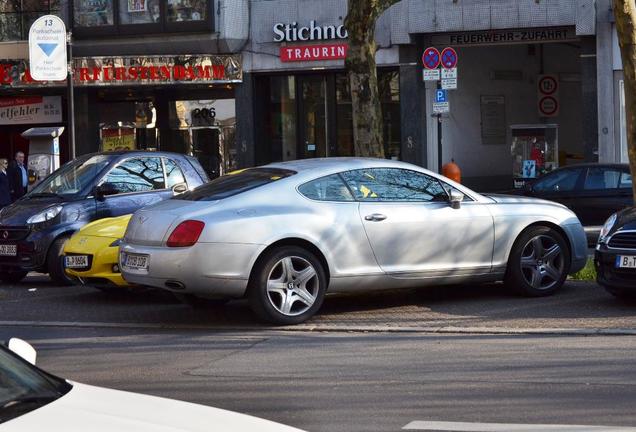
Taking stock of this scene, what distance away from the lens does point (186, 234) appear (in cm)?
1055

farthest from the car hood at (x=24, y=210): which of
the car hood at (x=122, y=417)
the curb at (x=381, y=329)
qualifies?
the car hood at (x=122, y=417)

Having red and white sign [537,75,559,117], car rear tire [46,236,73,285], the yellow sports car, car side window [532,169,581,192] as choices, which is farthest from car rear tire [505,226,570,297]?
red and white sign [537,75,559,117]

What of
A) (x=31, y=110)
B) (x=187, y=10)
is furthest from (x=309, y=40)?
(x=31, y=110)

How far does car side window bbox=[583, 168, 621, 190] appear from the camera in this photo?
784 inches

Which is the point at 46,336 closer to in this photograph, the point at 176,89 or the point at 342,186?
the point at 342,186

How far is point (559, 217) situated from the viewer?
12273 millimetres

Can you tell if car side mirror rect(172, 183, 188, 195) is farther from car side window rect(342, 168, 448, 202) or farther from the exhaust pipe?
the exhaust pipe

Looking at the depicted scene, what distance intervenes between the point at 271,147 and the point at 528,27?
746 centimetres

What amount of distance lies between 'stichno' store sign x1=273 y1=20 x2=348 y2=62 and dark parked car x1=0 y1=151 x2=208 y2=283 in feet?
43.1

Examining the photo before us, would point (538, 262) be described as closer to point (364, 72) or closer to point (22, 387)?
point (364, 72)

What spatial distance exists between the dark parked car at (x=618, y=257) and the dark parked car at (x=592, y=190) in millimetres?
8061

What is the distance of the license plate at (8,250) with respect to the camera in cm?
1511

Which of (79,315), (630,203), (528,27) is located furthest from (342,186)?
(528,27)

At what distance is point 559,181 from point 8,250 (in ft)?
32.3
